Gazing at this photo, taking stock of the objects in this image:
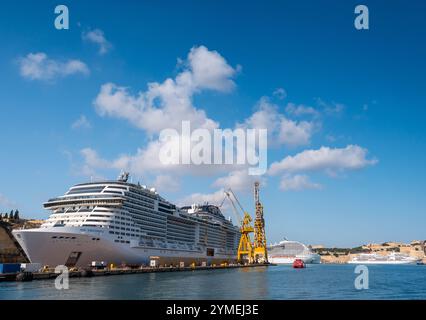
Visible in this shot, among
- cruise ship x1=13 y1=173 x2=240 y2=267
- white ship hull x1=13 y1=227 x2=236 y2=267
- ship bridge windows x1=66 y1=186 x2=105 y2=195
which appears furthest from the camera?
ship bridge windows x1=66 y1=186 x2=105 y2=195

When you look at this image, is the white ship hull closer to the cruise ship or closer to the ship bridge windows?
the cruise ship

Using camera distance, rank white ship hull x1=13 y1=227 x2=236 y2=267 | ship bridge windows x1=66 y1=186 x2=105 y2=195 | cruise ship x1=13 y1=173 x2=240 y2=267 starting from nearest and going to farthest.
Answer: white ship hull x1=13 y1=227 x2=236 y2=267, cruise ship x1=13 y1=173 x2=240 y2=267, ship bridge windows x1=66 y1=186 x2=105 y2=195

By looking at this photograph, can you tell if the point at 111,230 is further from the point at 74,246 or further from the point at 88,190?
the point at 88,190

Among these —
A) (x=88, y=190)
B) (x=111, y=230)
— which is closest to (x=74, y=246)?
(x=111, y=230)

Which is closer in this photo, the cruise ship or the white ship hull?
the white ship hull

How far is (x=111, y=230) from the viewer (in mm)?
77625

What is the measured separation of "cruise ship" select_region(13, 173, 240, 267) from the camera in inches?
2749

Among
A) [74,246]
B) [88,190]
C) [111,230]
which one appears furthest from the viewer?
[88,190]

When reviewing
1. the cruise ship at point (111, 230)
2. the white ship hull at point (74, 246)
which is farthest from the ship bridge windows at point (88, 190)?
the white ship hull at point (74, 246)

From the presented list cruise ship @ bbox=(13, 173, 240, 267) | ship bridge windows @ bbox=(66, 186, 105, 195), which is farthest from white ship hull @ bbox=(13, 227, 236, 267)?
ship bridge windows @ bbox=(66, 186, 105, 195)

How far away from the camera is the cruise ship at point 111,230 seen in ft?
229

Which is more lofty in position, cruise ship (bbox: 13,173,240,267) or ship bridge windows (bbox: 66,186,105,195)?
ship bridge windows (bbox: 66,186,105,195)
